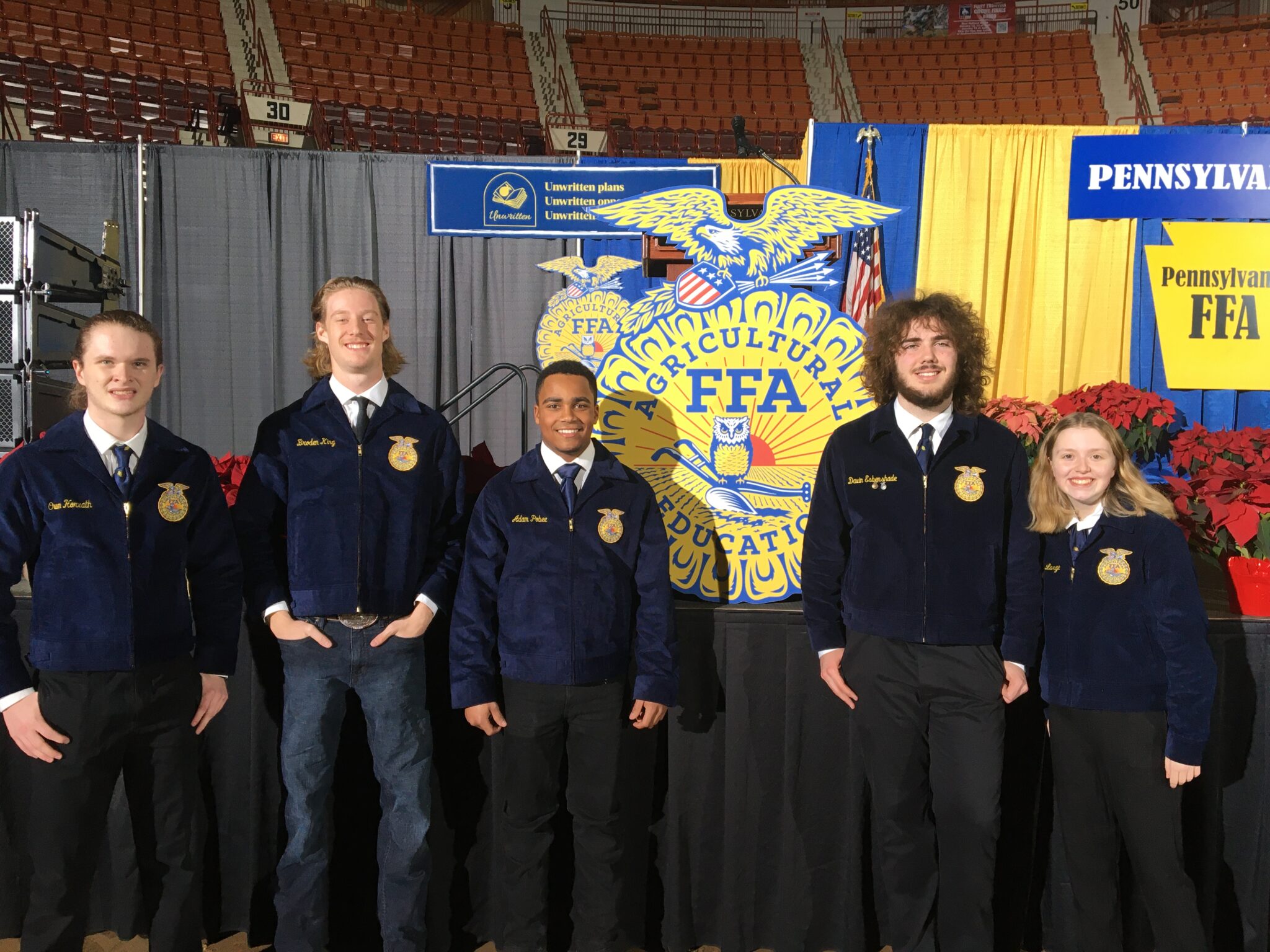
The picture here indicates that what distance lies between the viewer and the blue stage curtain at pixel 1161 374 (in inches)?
218

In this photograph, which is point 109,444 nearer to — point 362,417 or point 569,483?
point 362,417

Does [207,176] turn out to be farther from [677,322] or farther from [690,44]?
[690,44]

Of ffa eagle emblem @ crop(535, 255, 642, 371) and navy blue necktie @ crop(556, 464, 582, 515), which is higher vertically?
ffa eagle emblem @ crop(535, 255, 642, 371)

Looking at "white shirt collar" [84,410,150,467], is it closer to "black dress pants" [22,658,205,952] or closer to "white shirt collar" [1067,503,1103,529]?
"black dress pants" [22,658,205,952]

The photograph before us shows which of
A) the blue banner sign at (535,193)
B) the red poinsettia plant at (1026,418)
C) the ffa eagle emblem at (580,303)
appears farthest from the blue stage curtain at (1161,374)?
the ffa eagle emblem at (580,303)

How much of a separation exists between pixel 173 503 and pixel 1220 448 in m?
2.35

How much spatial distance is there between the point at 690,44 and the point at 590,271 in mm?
7024

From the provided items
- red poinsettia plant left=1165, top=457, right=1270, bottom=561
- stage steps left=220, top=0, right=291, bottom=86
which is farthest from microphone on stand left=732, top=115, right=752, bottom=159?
stage steps left=220, top=0, right=291, bottom=86

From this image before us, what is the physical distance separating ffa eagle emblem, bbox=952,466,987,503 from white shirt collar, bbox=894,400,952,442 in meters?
0.09

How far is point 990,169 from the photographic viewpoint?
19.1ft

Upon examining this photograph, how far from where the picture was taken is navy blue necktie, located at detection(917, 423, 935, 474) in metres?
1.74

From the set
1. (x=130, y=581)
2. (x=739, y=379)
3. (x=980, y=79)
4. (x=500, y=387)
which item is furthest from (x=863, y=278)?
(x=980, y=79)

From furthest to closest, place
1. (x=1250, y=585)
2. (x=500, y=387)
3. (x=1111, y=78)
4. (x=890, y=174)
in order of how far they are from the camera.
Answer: (x=1111, y=78) < (x=890, y=174) < (x=500, y=387) < (x=1250, y=585)

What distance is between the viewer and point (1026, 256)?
5.88 metres
